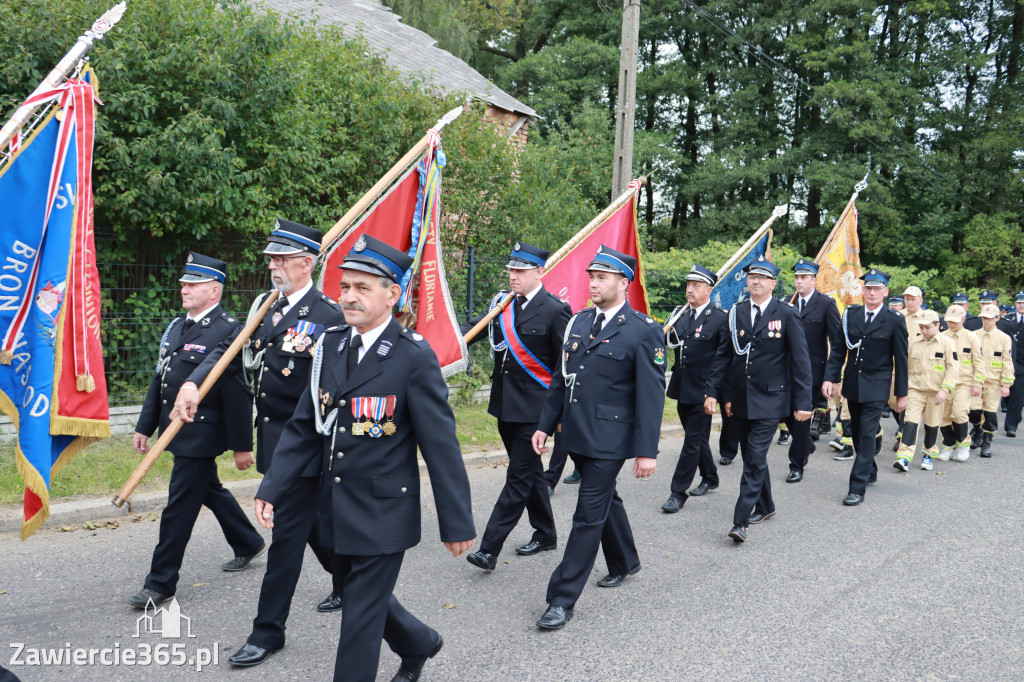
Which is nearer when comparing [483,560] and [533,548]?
[483,560]

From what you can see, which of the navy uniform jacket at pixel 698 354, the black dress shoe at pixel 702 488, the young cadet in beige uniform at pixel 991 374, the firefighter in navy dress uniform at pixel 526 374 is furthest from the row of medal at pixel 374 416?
the young cadet in beige uniform at pixel 991 374

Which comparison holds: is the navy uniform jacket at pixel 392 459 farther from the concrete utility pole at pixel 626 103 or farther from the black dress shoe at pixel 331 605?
the concrete utility pole at pixel 626 103

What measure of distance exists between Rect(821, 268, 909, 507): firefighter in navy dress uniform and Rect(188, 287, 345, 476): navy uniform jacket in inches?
218

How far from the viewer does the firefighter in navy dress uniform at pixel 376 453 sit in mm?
3275

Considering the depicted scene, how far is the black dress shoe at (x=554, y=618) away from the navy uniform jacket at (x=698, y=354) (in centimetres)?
361

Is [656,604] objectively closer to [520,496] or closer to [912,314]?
[520,496]

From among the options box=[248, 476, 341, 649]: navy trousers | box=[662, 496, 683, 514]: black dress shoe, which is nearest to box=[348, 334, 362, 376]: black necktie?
box=[248, 476, 341, 649]: navy trousers

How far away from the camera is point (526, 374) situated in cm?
580

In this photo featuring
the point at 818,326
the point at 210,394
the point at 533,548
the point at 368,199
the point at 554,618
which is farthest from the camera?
the point at 818,326

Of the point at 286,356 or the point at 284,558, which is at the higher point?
the point at 286,356

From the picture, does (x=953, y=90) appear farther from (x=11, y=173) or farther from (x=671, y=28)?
(x=11, y=173)

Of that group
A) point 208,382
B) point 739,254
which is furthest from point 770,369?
point 208,382

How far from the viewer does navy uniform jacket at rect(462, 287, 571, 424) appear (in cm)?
572

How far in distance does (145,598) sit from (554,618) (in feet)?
7.67
